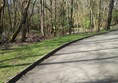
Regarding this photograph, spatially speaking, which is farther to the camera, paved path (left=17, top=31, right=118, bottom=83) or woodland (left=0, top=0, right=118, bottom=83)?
woodland (left=0, top=0, right=118, bottom=83)

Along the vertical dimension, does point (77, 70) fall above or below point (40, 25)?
below

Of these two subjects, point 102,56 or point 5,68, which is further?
point 102,56

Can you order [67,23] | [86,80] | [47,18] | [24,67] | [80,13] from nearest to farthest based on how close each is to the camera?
[86,80] → [24,67] → [67,23] → [47,18] → [80,13]

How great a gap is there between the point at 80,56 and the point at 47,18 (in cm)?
3163

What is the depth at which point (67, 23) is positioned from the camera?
4109cm

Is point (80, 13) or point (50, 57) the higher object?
point (80, 13)

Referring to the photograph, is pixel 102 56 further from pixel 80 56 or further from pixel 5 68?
pixel 5 68

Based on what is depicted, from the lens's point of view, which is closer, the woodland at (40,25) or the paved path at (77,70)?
the paved path at (77,70)

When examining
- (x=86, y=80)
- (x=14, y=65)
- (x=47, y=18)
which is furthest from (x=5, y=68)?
(x=47, y=18)

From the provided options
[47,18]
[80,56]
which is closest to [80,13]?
[47,18]

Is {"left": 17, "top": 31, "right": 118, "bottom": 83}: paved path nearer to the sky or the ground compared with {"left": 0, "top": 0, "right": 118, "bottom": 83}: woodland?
→ nearer to the ground

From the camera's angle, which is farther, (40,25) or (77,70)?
(40,25)

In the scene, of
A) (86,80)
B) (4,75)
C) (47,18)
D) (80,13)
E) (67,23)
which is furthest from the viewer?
(80,13)

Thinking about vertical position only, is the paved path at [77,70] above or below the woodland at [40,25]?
→ below
